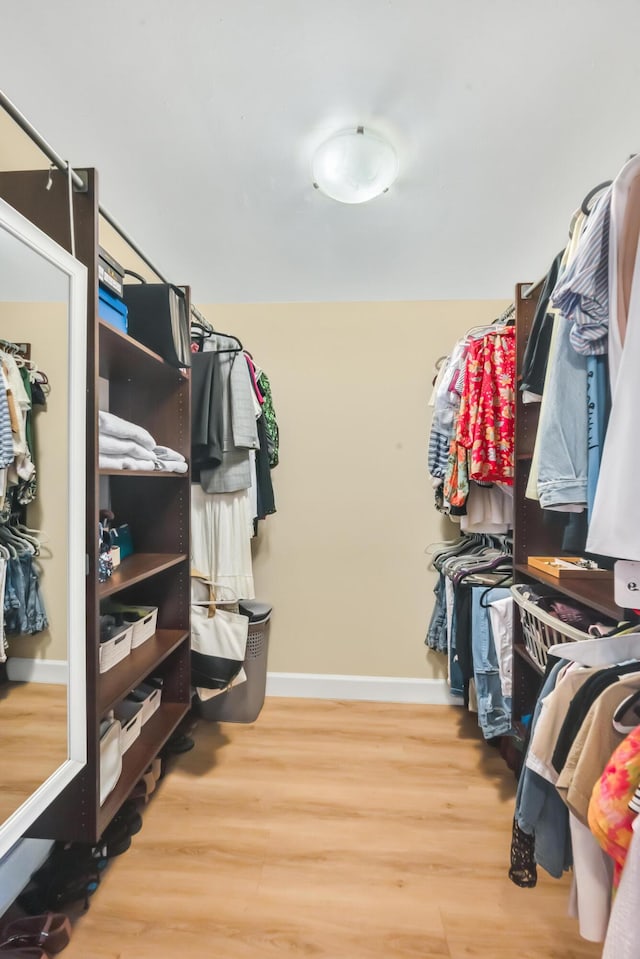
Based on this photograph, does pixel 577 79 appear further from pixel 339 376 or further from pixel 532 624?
pixel 532 624

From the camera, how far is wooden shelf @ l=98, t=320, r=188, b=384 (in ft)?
4.42

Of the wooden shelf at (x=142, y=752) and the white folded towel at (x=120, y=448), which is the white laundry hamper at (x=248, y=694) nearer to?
the wooden shelf at (x=142, y=752)

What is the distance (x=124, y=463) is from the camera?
1.42 m

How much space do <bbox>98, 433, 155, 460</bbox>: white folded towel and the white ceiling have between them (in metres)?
1.03

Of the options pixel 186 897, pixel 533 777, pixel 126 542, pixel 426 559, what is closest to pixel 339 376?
pixel 426 559

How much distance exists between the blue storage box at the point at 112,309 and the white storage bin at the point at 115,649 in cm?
105

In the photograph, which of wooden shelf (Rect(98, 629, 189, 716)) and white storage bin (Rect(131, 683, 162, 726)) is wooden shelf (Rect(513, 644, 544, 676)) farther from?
white storage bin (Rect(131, 683, 162, 726))

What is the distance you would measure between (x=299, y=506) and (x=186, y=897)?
5.54 feet

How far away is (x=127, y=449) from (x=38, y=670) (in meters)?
0.69

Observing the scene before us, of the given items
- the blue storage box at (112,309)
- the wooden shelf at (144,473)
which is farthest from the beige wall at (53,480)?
the blue storage box at (112,309)

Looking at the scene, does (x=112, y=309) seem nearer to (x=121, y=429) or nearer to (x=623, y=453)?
(x=121, y=429)

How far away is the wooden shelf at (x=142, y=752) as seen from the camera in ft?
4.17

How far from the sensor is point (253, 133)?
1.44 m

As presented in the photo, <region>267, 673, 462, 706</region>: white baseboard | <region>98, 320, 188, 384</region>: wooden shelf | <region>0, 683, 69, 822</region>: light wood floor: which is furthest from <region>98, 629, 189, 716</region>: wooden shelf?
<region>98, 320, 188, 384</region>: wooden shelf
